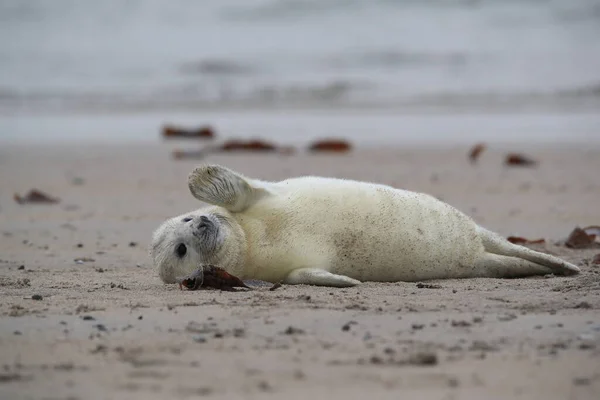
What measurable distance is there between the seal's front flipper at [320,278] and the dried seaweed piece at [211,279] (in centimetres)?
30

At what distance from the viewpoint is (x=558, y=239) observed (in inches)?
301

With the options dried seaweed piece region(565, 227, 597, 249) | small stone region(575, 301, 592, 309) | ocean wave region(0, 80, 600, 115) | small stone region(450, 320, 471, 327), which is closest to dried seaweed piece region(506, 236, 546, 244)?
dried seaweed piece region(565, 227, 597, 249)

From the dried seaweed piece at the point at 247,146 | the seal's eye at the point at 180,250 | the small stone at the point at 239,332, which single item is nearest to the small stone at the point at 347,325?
the small stone at the point at 239,332

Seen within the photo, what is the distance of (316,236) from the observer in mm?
5672

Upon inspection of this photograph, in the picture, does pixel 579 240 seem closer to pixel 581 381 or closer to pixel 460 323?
pixel 460 323

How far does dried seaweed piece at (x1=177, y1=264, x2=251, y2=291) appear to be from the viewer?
543cm

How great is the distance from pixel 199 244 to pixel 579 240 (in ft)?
9.98

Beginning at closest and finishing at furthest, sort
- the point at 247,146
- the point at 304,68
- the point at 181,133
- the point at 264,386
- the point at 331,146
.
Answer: the point at 264,386
the point at 247,146
the point at 331,146
the point at 181,133
the point at 304,68

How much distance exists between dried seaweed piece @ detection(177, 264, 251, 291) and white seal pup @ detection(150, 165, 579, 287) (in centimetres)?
10

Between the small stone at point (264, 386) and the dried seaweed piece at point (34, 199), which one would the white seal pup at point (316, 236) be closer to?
the small stone at point (264, 386)

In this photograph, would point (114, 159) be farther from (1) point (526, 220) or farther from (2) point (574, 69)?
(2) point (574, 69)

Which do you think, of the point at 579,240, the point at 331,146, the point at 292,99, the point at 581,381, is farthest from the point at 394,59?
the point at 581,381

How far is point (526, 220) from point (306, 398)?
550 cm

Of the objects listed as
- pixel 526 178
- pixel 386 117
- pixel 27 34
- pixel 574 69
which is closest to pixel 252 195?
pixel 526 178
